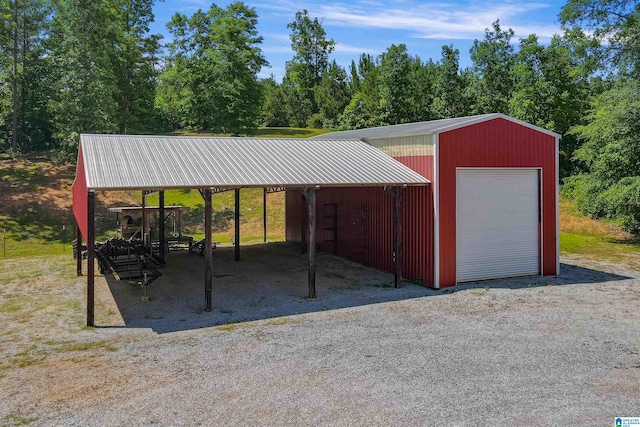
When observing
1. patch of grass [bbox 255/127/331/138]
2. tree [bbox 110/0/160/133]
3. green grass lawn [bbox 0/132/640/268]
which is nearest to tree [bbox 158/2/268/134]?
tree [bbox 110/0/160/133]

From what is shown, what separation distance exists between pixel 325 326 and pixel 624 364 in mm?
4870

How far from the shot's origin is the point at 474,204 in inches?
520

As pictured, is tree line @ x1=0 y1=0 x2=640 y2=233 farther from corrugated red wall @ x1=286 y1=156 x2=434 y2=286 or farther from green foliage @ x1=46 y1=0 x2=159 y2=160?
corrugated red wall @ x1=286 y1=156 x2=434 y2=286

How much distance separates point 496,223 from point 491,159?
5.75ft

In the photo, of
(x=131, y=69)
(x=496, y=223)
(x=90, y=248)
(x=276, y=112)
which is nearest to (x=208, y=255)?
(x=90, y=248)

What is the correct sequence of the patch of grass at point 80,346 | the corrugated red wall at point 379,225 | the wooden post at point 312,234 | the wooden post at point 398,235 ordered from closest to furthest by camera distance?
the patch of grass at point 80,346, the wooden post at point 312,234, the wooden post at point 398,235, the corrugated red wall at point 379,225

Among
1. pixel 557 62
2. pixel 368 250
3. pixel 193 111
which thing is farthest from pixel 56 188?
pixel 557 62

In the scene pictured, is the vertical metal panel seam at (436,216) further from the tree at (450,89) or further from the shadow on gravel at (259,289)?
the tree at (450,89)

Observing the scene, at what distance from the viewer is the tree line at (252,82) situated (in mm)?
22031

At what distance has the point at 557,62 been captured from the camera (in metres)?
32.3

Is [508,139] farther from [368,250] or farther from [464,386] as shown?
[464,386]

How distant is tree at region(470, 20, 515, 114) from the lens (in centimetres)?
3519

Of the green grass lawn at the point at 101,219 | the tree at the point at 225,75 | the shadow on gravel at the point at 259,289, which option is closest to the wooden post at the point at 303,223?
the shadow on gravel at the point at 259,289

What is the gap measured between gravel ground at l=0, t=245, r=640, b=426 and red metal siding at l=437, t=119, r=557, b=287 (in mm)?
1480
